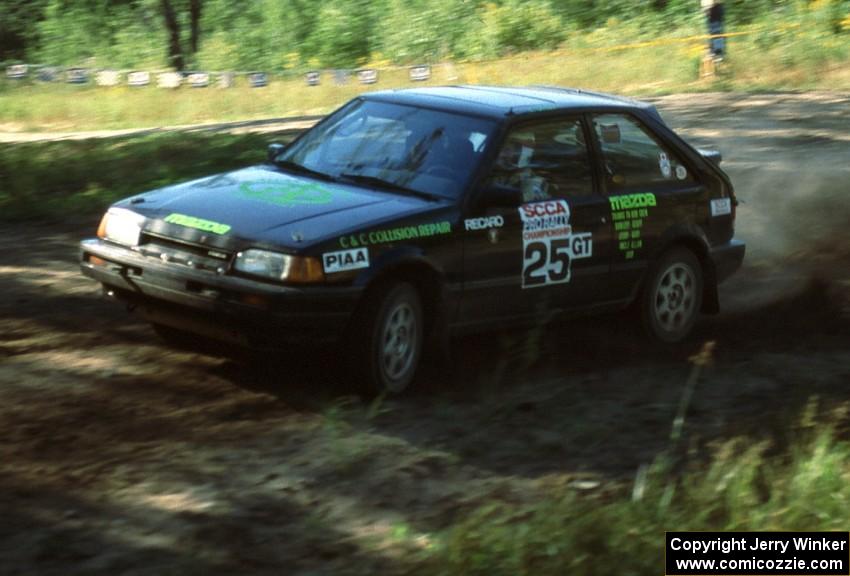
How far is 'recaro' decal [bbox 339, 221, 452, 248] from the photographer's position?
6.54 meters

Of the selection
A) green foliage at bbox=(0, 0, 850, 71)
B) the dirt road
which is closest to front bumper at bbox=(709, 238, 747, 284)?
the dirt road

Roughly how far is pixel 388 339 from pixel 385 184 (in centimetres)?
94

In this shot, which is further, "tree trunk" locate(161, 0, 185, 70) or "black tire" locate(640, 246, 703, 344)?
"tree trunk" locate(161, 0, 185, 70)

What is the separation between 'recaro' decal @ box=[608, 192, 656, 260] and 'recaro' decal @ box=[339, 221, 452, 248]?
4.56 feet

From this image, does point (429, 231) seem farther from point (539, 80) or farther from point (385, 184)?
point (539, 80)

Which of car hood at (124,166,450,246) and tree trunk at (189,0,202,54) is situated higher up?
tree trunk at (189,0,202,54)

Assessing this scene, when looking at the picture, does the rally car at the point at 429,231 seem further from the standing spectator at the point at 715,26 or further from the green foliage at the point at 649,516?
the standing spectator at the point at 715,26

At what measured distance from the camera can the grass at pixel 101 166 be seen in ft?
39.6

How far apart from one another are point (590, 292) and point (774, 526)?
2921 mm

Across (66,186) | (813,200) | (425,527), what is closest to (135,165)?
(66,186)

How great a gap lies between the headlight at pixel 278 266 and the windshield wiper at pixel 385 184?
99 cm

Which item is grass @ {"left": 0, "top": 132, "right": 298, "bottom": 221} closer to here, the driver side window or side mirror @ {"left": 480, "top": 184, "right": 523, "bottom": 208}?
the driver side window

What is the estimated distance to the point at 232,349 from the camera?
7.40 metres

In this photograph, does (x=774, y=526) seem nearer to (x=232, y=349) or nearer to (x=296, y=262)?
(x=296, y=262)
